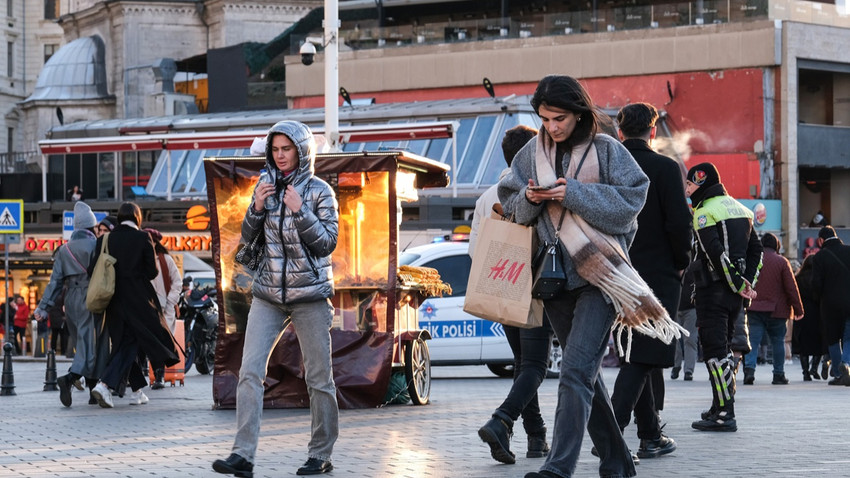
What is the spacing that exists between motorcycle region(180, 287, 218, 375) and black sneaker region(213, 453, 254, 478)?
50.1 ft

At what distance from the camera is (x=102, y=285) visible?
14781 millimetres

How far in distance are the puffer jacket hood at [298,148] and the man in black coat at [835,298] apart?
469 inches

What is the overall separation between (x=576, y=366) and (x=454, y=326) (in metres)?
12.4

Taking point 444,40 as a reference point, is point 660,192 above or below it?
below

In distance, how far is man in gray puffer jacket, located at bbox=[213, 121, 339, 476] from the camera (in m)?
8.50

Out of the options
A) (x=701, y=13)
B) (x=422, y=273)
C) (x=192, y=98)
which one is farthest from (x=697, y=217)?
(x=192, y=98)

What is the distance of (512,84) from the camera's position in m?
50.3

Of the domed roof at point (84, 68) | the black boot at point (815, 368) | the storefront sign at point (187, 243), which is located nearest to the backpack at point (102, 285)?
the black boot at point (815, 368)

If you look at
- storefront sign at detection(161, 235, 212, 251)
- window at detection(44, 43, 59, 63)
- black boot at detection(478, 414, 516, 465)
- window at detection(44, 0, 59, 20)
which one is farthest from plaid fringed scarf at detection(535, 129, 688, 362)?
window at detection(44, 0, 59, 20)

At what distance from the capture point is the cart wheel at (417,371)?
1420 cm

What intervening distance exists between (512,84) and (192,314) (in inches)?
1099

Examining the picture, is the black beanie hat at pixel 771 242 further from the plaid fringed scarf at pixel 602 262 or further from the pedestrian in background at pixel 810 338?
the plaid fringed scarf at pixel 602 262

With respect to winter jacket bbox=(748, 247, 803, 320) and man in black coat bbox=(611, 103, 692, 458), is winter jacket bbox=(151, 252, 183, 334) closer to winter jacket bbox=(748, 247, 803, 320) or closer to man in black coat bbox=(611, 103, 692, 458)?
winter jacket bbox=(748, 247, 803, 320)

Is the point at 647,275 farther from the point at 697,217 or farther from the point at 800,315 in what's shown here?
the point at 800,315
